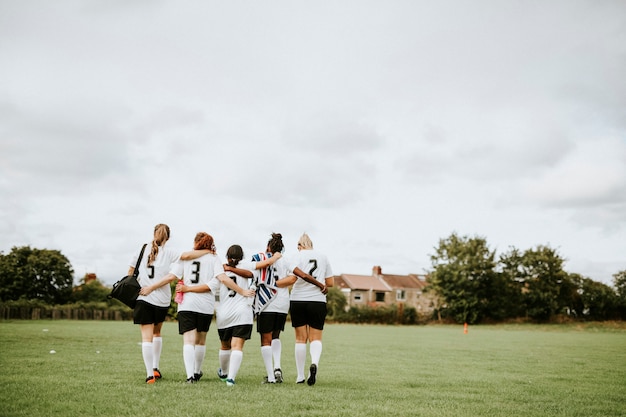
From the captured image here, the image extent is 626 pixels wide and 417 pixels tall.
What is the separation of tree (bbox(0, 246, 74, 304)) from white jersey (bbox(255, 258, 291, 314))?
179ft

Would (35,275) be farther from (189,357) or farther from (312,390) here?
(312,390)

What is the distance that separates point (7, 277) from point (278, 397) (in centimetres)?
5856

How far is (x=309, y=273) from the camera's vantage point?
8727 mm

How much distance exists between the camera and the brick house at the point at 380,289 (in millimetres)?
90312

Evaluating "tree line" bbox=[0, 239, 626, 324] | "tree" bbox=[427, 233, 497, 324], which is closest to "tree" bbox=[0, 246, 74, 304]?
"tree line" bbox=[0, 239, 626, 324]

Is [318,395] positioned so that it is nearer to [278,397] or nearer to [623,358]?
[278,397]

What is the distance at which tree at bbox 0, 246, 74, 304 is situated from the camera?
55.4 m

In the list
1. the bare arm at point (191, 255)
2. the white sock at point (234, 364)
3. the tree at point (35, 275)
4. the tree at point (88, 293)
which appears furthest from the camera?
the tree at point (88, 293)

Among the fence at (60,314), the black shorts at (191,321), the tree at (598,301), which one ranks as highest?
the black shorts at (191,321)

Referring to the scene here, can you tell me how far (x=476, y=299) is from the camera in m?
61.1

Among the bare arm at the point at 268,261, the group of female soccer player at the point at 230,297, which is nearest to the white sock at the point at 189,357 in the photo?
the group of female soccer player at the point at 230,297

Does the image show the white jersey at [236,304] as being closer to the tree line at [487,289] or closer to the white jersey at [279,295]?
the white jersey at [279,295]

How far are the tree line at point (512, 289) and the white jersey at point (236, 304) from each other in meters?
56.8

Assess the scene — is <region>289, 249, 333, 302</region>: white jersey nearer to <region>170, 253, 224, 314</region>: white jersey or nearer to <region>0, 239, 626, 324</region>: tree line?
<region>170, 253, 224, 314</region>: white jersey
